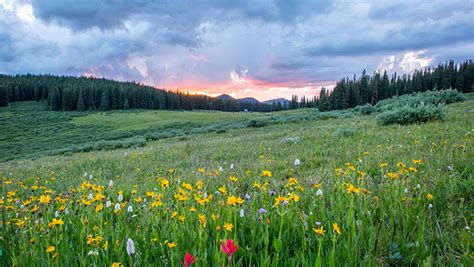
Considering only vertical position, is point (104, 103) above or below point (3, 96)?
below

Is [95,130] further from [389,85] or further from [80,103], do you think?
[389,85]

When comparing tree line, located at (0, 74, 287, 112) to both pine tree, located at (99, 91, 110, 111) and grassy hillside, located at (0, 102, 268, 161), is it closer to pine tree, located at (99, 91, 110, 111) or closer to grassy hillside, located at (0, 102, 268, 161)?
pine tree, located at (99, 91, 110, 111)

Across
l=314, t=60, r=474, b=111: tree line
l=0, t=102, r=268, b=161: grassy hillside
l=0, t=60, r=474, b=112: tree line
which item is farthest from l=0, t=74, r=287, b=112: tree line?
l=314, t=60, r=474, b=111: tree line

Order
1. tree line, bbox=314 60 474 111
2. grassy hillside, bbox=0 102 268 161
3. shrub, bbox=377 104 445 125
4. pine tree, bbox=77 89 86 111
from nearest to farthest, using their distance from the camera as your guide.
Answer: shrub, bbox=377 104 445 125
grassy hillside, bbox=0 102 268 161
tree line, bbox=314 60 474 111
pine tree, bbox=77 89 86 111

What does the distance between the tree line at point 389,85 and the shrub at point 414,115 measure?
87092mm

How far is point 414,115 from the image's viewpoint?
39.5 feet

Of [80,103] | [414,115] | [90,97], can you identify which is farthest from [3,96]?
[414,115]

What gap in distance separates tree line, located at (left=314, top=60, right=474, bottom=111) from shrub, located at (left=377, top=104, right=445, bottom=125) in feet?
286

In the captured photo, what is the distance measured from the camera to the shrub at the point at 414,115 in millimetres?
11380

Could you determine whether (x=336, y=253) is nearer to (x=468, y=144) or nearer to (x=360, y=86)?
(x=468, y=144)

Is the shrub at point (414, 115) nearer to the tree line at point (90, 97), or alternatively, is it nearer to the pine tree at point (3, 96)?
the tree line at point (90, 97)

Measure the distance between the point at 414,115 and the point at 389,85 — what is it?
353 feet

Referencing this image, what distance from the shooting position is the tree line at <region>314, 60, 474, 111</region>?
91250 mm

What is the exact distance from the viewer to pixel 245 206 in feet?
10.2
